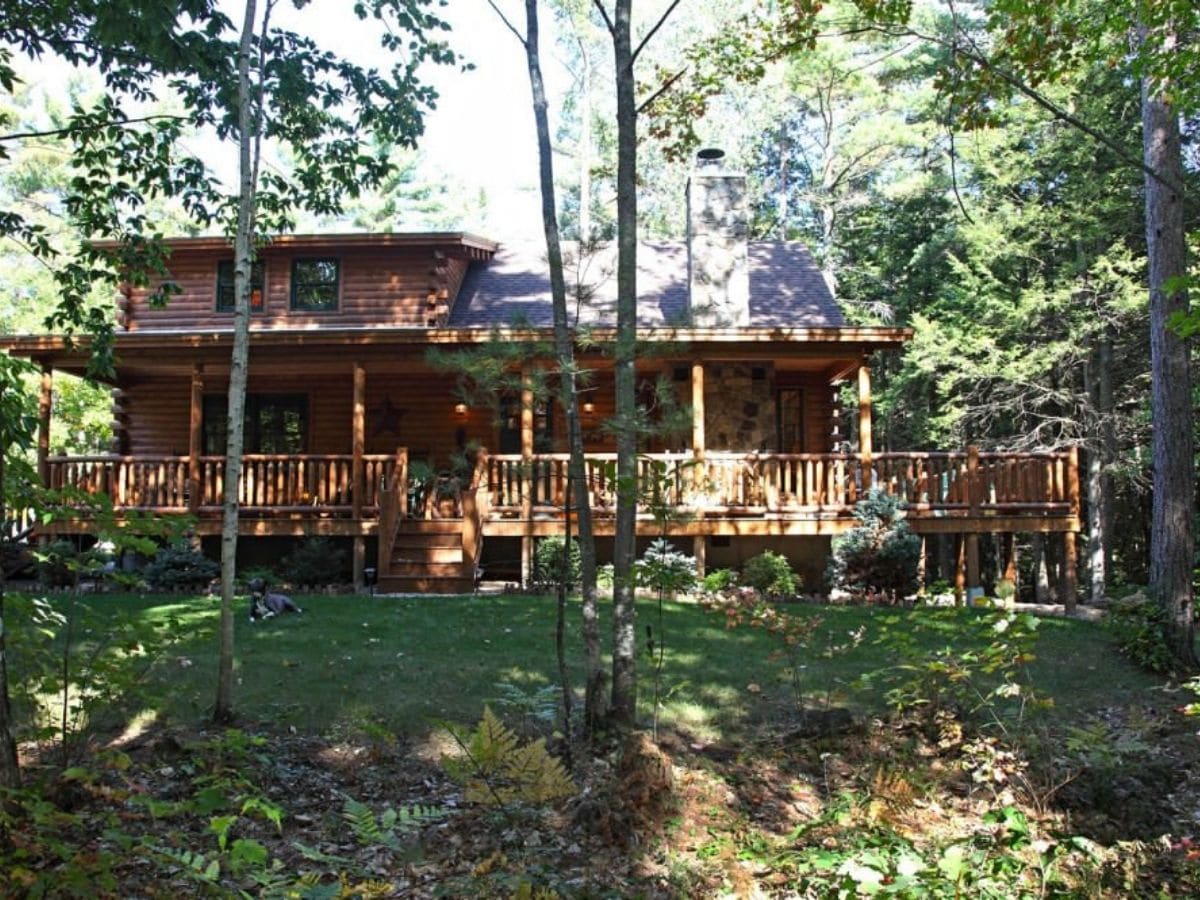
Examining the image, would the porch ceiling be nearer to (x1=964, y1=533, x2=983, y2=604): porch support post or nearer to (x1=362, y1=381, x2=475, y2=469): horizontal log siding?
(x1=362, y1=381, x2=475, y2=469): horizontal log siding

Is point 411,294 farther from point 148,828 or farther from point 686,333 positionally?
point 148,828

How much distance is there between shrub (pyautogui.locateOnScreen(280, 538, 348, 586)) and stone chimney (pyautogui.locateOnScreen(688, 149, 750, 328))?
7031 millimetres

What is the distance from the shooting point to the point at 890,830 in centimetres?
455

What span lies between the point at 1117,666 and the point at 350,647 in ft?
23.0

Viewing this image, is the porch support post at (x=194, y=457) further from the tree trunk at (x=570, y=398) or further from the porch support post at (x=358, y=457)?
the tree trunk at (x=570, y=398)

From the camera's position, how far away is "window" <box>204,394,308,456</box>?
54.6 feet

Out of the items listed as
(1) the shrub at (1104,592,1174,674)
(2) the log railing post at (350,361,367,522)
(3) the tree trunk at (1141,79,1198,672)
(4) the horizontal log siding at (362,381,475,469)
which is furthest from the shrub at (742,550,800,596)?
(4) the horizontal log siding at (362,381,475,469)

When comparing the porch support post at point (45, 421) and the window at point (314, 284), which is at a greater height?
the window at point (314, 284)

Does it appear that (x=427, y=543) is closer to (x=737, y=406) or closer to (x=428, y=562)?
(x=428, y=562)

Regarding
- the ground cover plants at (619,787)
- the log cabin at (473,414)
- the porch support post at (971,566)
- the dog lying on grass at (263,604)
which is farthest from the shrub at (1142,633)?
the dog lying on grass at (263,604)

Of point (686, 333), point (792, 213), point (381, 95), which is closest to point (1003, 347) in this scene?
point (686, 333)

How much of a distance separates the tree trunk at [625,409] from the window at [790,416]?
36.0 feet

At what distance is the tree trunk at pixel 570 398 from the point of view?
5824 mm

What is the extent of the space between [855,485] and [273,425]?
1041cm
